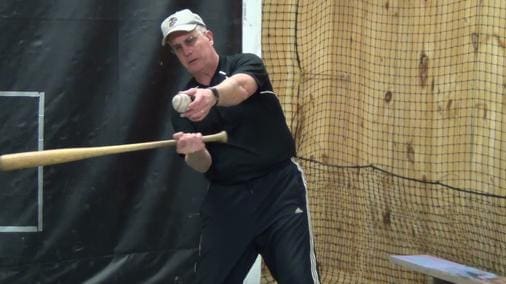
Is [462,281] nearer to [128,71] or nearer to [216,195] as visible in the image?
[216,195]

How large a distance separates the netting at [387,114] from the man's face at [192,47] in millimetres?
1460

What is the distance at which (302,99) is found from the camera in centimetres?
466

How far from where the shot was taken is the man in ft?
10.4

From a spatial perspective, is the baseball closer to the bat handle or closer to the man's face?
the bat handle

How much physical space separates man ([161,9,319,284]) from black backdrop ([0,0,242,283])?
1.06 meters

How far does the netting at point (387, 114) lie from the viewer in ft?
14.5

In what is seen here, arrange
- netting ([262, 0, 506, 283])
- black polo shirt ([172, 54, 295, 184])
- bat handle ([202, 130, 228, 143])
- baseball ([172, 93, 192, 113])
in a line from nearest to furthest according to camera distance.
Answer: baseball ([172, 93, 192, 113]), bat handle ([202, 130, 228, 143]), black polo shirt ([172, 54, 295, 184]), netting ([262, 0, 506, 283])

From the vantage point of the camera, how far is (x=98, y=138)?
4215 mm

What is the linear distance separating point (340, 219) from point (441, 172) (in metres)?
0.74

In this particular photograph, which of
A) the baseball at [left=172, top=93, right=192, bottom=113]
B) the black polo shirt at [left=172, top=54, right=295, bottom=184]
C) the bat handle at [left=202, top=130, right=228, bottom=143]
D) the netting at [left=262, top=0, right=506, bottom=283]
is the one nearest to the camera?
the baseball at [left=172, top=93, right=192, bottom=113]

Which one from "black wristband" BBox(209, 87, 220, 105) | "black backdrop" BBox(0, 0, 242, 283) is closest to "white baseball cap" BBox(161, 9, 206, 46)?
"black wristband" BBox(209, 87, 220, 105)

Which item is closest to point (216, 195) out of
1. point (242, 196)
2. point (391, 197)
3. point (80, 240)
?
point (242, 196)

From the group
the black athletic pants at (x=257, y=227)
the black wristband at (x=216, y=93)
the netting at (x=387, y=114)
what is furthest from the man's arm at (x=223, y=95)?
the netting at (x=387, y=114)

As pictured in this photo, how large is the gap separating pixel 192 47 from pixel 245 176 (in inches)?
25.8
